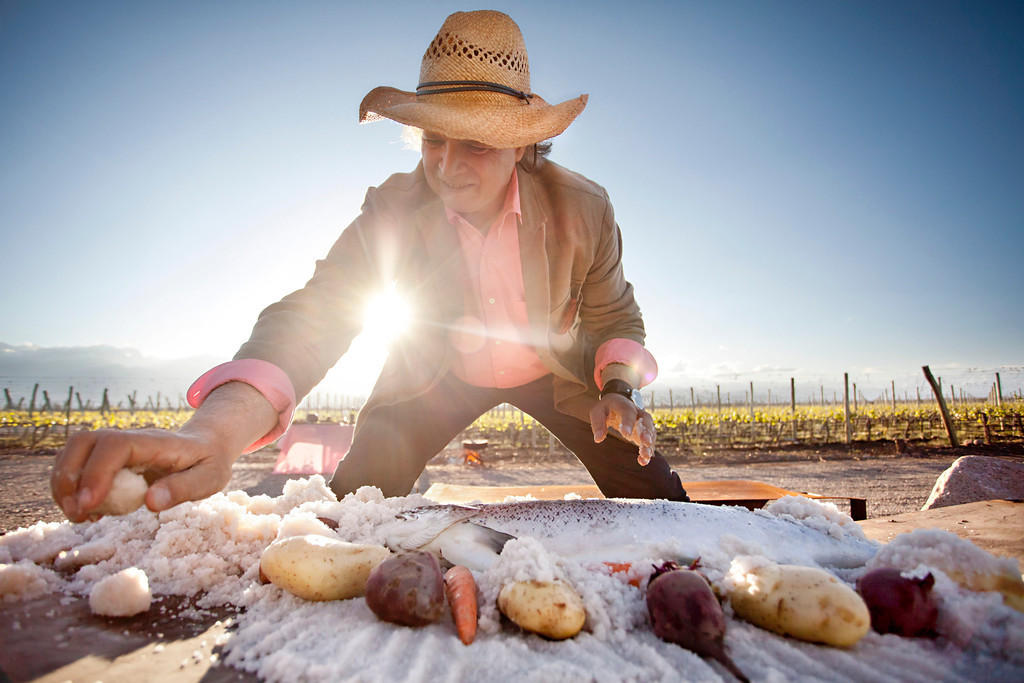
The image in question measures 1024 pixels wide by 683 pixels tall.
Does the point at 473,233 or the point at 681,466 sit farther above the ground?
the point at 473,233

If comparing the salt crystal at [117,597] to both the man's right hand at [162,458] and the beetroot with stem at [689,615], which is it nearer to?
the man's right hand at [162,458]

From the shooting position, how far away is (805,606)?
94 centimetres

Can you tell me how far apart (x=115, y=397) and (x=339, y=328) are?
662 ft

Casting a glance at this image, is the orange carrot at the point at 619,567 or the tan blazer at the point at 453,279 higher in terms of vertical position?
the tan blazer at the point at 453,279

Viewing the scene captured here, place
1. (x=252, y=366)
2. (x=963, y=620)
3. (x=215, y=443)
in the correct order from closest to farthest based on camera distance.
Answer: (x=963, y=620) → (x=215, y=443) → (x=252, y=366)

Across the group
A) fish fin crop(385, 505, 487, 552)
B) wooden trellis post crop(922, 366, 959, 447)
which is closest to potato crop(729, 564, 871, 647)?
fish fin crop(385, 505, 487, 552)

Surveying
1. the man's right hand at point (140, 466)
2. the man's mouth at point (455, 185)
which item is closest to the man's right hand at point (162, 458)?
the man's right hand at point (140, 466)

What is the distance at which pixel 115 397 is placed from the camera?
525 ft

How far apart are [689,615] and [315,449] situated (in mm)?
8432

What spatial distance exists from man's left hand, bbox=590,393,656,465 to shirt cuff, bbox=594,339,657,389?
319 millimetres

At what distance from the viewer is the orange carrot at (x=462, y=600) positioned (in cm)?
98

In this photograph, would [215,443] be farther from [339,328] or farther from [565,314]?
[565,314]

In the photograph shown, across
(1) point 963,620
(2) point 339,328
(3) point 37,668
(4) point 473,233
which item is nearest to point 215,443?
(3) point 37,668

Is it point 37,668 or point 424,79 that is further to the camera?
point 424,79
